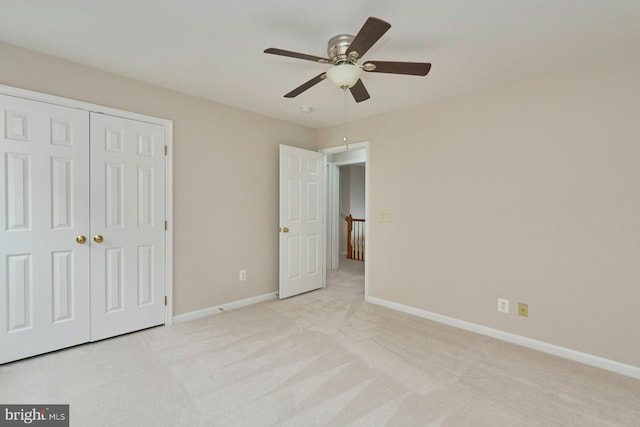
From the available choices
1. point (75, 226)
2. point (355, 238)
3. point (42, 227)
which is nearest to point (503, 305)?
point (75, 226)

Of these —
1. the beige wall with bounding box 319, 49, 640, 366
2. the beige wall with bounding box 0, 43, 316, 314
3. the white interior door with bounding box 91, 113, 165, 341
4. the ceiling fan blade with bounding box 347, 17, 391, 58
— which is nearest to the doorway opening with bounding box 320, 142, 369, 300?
the beige wall with bounding box 319, 49, 640, 366

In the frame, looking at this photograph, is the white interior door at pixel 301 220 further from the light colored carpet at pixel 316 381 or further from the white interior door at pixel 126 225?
the white interior door at pixel 126 225

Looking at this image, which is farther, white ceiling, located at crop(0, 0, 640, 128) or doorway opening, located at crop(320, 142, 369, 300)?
doorway opening, located at crop(320, 142, 369, 300)

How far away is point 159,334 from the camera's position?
111 inches

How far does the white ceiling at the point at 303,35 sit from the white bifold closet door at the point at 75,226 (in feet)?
1.90

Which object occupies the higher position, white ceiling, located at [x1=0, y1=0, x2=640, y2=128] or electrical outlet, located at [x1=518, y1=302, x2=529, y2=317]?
white ceiling, located at [x1=0, y1=0, x2=640, y2=128]

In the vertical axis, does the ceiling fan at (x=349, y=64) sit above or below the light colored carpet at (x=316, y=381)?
above

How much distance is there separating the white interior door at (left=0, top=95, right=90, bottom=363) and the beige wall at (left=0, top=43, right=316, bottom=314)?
1.11ft

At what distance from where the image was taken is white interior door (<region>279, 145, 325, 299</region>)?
3934 mm

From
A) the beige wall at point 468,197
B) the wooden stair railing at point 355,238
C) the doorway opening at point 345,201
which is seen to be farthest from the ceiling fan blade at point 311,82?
the wooden stair railing at point 355,238

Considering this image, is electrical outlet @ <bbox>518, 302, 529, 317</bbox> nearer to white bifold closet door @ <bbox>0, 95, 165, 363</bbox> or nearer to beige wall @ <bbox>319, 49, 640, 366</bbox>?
beige wall @ <bbox>319, 49, 640, 366</bbox>

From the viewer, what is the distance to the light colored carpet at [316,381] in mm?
1755

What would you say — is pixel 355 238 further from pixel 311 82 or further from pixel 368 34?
pixel 368 34

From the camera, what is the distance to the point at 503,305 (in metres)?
2.82
